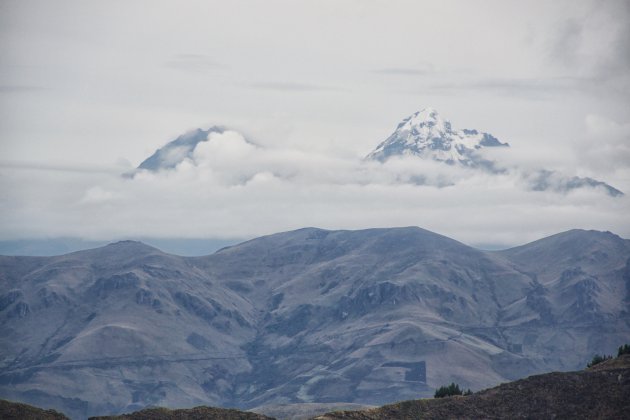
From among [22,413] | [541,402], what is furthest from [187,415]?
[541,402]

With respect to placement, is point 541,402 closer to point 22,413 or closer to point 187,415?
point 187,415

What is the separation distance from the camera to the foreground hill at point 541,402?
6280 inches

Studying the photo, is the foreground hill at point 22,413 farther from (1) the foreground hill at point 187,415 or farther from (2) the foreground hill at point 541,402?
(2) the foreground hill at point 541,402

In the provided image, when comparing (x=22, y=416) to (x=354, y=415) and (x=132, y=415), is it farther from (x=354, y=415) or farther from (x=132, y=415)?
(x=354, y=415)

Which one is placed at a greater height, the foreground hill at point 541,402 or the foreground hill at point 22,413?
the foreground hill at point 22,413

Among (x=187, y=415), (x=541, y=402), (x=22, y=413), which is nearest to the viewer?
(x=22, y=413)

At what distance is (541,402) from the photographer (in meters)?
166

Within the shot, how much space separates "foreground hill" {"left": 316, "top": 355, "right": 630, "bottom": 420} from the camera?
160 meters

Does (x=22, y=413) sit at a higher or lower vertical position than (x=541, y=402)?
higher

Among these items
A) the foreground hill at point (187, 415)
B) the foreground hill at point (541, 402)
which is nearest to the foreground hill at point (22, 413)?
the foreground hill at point (187, 415)

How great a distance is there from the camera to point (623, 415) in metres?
154

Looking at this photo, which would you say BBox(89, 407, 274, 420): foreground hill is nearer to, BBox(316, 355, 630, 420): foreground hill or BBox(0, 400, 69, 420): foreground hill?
BBox(0, 400, 69, 420): foreground hill

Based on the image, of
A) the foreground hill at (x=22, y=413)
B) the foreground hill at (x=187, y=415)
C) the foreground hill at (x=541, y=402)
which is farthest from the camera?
the foreground hill at (x=541, y=402)

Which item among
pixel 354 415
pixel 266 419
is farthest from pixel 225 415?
pixel 354 415
